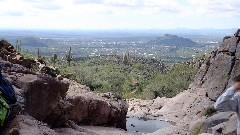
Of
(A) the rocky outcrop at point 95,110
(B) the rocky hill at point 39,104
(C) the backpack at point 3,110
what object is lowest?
(A) the rocky outcrop at point 95,110

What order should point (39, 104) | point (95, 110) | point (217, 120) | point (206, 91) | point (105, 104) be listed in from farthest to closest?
point (206, 91) < point (105, 104) < point (95, 110) < point (217, 120) < point (39, 104)

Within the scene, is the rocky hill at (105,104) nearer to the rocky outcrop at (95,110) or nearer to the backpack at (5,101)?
the rocky outcrop at (95,110)

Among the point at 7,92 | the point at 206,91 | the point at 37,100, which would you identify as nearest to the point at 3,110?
the point at 7,92

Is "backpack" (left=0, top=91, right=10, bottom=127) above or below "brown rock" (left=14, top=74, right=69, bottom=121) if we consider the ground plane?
above

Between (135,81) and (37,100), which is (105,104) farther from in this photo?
(135,81)

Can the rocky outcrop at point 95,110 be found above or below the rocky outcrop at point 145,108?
above

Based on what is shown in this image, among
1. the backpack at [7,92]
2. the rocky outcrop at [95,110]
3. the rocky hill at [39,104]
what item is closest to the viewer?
the backpack at [7,92]

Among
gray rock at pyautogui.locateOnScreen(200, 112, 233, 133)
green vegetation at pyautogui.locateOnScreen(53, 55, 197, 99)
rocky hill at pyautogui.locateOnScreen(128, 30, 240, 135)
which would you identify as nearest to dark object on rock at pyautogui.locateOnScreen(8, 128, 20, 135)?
gray rock at pyautogui.locateOnScreen(200, 112, 233, 133)

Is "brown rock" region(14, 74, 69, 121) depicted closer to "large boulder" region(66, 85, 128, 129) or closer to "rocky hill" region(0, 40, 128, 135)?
"rocky hill" region(0, 40, 128, 135)

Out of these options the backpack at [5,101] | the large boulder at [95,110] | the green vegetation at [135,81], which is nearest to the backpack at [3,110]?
the backpack at [5,101]

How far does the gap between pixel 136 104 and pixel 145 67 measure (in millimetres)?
38016

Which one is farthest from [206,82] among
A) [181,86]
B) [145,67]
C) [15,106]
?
[145,67]

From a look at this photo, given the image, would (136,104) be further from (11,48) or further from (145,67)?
(145,67)

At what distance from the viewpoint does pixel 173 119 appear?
131ft
